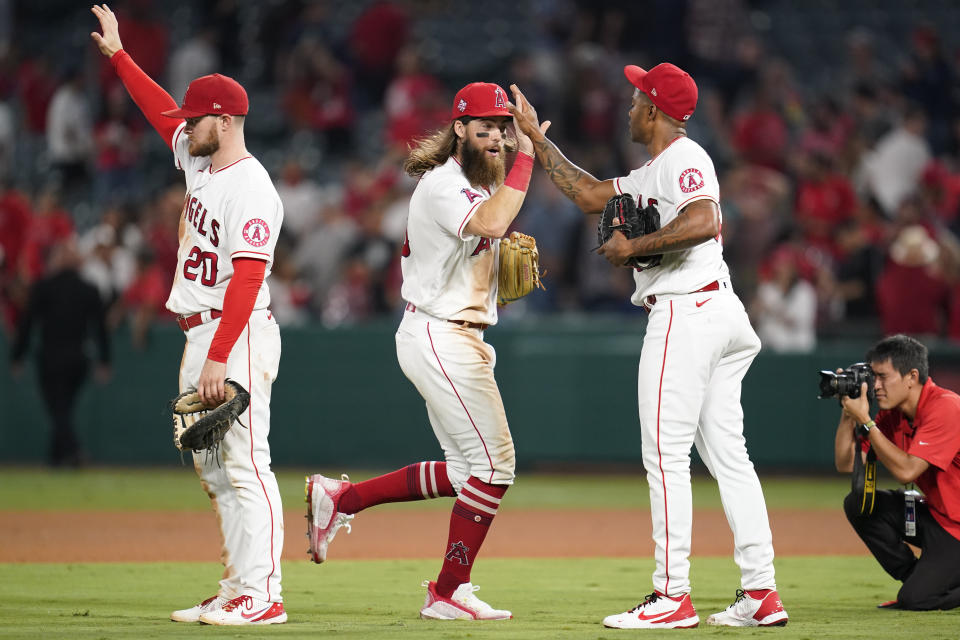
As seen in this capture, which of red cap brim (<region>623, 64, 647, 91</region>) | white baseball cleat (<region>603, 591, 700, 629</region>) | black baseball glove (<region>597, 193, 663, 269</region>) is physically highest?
red cap brim (<region>623, 64, 647, 91</region>)

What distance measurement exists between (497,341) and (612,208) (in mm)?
7686

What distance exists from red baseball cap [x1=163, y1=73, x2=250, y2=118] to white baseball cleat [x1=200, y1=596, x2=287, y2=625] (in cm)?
206

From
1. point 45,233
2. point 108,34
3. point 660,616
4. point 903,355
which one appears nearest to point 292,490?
point 45,233

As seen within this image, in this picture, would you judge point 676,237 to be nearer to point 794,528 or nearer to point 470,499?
point 470,499

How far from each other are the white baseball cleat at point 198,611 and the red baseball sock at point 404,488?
0.83 metres

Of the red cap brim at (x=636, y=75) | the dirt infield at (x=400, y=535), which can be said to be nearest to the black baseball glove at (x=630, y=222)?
the red cap brim at (x=636, y=75)

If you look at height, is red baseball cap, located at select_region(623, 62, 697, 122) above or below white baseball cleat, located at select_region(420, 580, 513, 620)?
above

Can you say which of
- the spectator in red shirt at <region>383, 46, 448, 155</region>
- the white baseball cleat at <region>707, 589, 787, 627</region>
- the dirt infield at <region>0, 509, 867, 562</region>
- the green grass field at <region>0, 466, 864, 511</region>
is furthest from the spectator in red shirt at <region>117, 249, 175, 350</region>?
the white baseball cleat at <region>707, 589, 787, 627</region>

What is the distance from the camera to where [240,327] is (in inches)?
214

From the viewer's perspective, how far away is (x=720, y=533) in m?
9.66

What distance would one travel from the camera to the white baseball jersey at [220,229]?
5.48m

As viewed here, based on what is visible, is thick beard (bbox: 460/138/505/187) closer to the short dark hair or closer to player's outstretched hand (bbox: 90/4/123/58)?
player's outstretched hand (bbox: 90/4/123/58)

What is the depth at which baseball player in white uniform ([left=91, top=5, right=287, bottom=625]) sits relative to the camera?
5508mm

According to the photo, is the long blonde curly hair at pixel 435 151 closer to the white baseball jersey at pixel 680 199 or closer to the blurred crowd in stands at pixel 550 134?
the white baseball jersey at pixel 680 199
